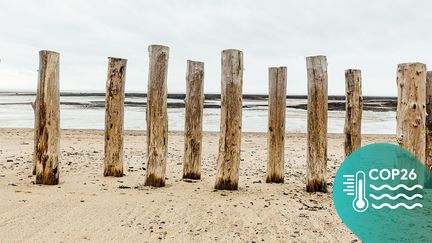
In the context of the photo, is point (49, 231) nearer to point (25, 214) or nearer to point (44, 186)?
point (25, 214)

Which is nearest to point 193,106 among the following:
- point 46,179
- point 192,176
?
point 192,176

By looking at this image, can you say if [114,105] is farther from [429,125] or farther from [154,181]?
[429,125]

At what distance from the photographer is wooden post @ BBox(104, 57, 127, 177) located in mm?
6562

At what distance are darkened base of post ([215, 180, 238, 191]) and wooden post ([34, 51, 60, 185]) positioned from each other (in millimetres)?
2361

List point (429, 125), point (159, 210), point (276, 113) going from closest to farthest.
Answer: point (159, 210) < point (429, 125) < point (276, 113)

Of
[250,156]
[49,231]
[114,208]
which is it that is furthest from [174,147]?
[49,231]

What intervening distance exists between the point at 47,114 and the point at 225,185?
271 cm

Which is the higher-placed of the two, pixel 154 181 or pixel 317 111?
pixel 317 111

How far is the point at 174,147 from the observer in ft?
38.1

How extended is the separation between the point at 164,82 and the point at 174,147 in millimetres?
5770

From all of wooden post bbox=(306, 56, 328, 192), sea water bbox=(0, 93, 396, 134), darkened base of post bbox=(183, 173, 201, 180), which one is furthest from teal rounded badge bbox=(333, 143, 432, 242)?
sea water bbox=(0, 93, 396, 134)

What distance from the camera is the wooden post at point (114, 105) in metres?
6.56

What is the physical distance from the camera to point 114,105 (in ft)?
21.7

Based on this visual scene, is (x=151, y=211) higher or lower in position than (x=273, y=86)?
lower
